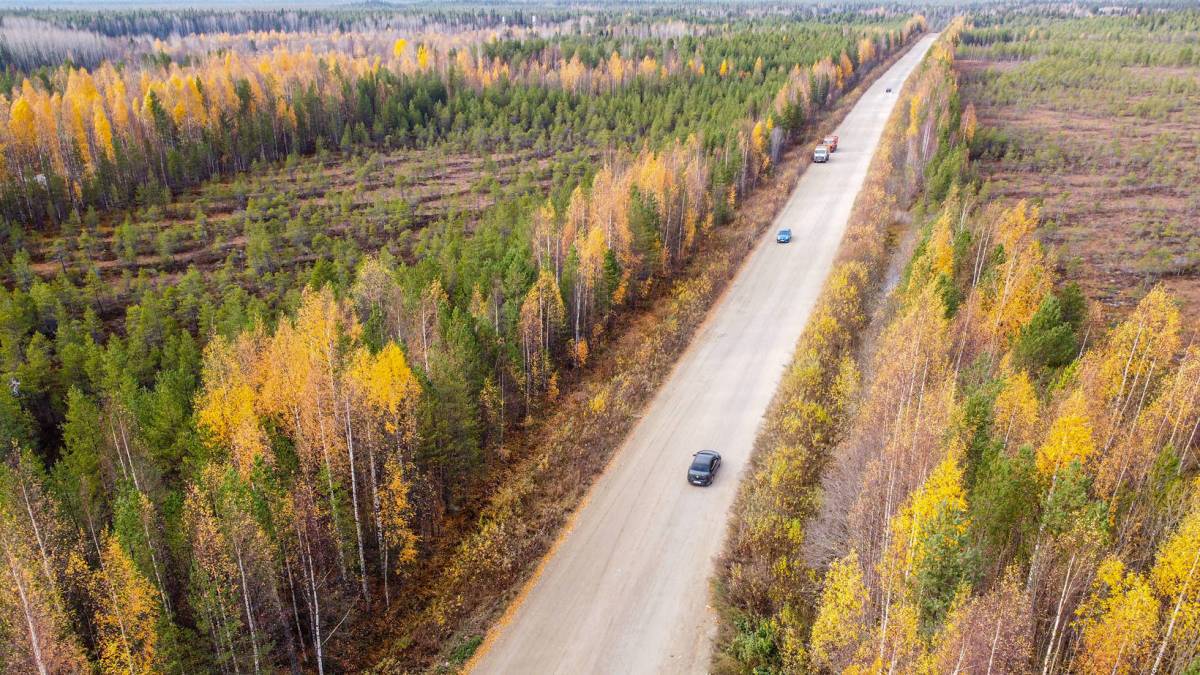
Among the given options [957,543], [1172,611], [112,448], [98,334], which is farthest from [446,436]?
[98,334]

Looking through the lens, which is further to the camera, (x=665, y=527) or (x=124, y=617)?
(x=665, y=527)

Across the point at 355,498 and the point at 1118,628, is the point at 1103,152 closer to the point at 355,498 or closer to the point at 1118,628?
the point at 1118,628

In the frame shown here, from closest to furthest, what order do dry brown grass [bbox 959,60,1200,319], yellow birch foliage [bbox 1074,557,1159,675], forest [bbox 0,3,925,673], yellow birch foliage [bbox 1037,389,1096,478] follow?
yellow birch foliage [bbox 1074,557,1159,675]
forest [bbox 0,3,925,673]
yellow birch foliage [bbox 1037,389,1096,478]
dry brown grass [bbox 959,60,1200,319]

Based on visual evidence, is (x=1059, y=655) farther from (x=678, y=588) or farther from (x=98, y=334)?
(x=98, y=334)

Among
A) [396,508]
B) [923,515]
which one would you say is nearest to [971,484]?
[923,515]

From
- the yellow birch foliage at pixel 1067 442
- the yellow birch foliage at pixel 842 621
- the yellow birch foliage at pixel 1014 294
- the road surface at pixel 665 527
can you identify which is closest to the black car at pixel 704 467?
the road surface at pixel 665 527

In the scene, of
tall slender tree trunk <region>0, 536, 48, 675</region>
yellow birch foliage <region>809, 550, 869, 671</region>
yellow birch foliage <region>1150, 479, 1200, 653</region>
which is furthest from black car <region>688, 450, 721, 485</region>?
tall slender tree trunk <region>0, 536, 48, 675</region>

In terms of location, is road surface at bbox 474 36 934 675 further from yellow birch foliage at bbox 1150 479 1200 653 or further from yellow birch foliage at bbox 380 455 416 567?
yellow birch foliage at bbox 1150 479 1200 653
